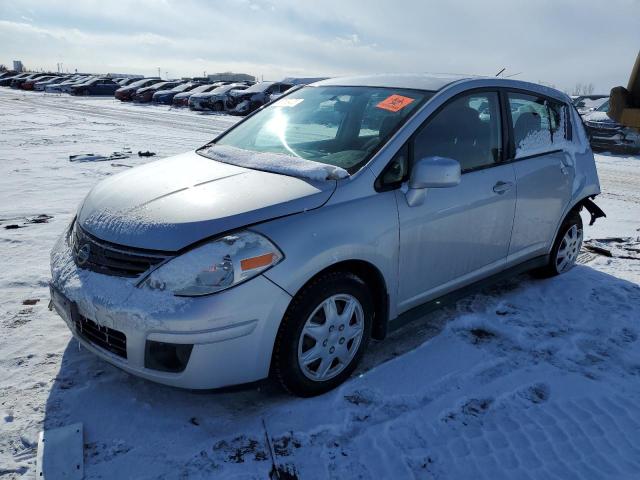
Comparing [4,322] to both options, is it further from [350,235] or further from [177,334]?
[350,235]

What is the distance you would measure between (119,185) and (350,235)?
1.44m

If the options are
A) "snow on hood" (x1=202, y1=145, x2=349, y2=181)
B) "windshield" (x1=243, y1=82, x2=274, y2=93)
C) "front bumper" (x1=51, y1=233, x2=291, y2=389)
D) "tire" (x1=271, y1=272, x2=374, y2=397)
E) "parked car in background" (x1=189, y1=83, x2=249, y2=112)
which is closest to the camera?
"front bumper" (x1=51, y1=233, x2=291, y2=389)

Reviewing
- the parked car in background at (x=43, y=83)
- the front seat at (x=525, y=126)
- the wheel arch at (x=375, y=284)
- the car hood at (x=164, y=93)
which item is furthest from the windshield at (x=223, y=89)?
the wheel arch at (x=375, y=284)

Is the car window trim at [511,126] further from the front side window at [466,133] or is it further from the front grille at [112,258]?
the front grille at [112,258]

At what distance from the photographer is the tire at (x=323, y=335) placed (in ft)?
8.30

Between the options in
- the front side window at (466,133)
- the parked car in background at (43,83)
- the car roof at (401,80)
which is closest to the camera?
the front side window at (466,133)

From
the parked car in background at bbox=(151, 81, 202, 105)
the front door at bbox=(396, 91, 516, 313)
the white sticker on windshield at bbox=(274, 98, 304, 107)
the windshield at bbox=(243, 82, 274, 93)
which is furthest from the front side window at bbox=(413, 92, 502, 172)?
the parked car in background at bbox=(151, 81, 202, 105)

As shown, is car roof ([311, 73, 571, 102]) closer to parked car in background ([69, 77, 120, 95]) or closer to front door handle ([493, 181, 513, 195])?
front door handle ([493, 181, 513, 195])

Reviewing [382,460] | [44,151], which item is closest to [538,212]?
[382,460]

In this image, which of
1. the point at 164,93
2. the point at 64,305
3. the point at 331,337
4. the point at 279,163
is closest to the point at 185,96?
the point at 164,93

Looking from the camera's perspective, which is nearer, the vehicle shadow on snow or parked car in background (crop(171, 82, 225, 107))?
the vehicle shadow on snow

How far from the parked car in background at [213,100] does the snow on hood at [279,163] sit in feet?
67.0

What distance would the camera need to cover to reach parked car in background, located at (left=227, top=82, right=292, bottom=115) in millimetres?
21661

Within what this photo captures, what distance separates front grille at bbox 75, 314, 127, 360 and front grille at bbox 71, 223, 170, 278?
0.27m
